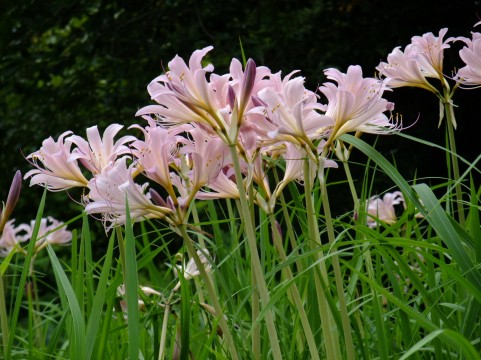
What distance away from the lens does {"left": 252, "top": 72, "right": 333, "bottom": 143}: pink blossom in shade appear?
4.25 feet

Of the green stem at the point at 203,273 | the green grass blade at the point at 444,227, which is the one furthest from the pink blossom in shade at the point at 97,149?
the green grass blade at the point at 444,227

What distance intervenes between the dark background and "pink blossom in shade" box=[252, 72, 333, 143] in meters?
4.05

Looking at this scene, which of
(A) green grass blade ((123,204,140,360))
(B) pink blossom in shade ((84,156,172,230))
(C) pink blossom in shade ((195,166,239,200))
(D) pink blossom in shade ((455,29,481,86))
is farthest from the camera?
(D) pink blossom in shade ((455,29,481,86))

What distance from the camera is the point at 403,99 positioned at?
5.67 meters

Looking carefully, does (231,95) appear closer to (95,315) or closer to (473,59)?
(95,315)

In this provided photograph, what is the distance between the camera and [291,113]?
1.32 m

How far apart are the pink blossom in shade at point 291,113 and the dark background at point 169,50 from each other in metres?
4.05

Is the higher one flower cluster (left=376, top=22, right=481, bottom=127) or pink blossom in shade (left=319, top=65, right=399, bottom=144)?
pink blossom in shade (left=319, top=65, right=399, bottom=144)

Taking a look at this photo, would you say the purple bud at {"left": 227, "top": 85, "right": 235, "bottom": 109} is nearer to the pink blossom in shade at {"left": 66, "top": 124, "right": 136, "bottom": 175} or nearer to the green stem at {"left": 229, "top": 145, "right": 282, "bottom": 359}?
the green stem at {"left": 229, "top": 145, "right": 282, "bottom": 359}

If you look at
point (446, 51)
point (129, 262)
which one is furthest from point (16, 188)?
point (446, 51)

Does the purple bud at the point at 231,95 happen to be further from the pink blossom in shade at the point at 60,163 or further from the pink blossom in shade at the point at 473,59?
the pink blossom in shade at the point at 473,59

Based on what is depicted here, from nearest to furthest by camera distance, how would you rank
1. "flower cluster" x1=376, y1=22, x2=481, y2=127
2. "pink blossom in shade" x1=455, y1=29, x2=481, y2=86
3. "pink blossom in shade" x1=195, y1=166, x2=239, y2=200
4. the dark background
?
"pink blossom in shade" x1=195, y1=166, x2=239, y2=200, "pink blossom in shade" x1=455, y1=29, x2=481, y2=86, "flower cluster" x1=376, y1=22, x2=481, y2=127, the dark background

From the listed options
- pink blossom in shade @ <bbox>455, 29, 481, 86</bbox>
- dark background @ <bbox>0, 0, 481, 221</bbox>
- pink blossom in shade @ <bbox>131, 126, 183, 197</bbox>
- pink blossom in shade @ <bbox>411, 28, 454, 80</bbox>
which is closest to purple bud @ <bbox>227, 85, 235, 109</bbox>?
pink blossom in shade @ <bbox>131, 126, 183, 197</bbox>

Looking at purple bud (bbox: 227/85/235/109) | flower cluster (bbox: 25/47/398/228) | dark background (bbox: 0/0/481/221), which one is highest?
purple bud (bbox: 227/85/235/109)
